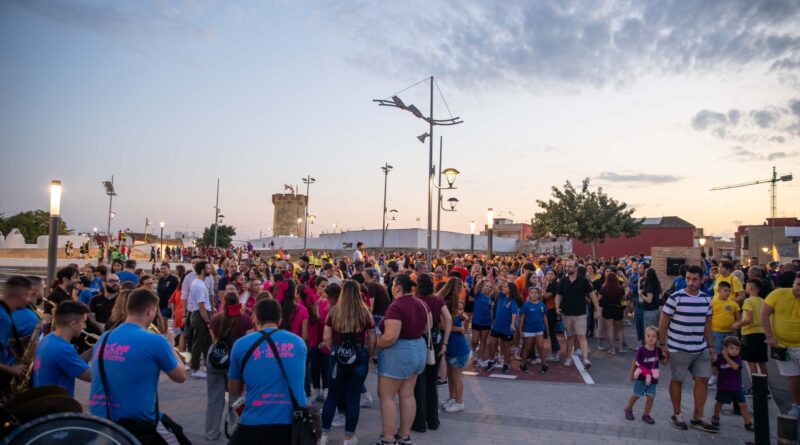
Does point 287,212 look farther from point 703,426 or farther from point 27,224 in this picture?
point 703,426

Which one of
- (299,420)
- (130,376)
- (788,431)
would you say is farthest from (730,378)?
(130,376)

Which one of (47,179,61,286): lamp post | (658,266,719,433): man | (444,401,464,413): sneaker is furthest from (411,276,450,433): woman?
(47,179,61,286): lamp post

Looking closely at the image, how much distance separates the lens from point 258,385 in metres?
3.47

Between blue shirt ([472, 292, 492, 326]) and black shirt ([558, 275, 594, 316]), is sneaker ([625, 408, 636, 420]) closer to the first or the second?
black shirt ([558, 275, 594, 316])

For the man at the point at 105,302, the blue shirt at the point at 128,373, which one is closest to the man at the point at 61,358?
the blue shirt at the point at 128,373

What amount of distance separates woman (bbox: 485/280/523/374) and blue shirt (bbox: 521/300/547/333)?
17cm

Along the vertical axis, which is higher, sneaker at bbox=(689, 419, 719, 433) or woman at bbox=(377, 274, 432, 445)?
woman at bbox=(377, 274, 432, 445)

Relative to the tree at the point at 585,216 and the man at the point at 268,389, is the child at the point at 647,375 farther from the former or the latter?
the tree at the point at 585,216

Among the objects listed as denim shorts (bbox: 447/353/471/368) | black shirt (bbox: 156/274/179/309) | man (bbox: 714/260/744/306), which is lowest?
denim shorts (bbox: 447/353/471/368)

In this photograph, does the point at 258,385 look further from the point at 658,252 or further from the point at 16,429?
the point at 658,252

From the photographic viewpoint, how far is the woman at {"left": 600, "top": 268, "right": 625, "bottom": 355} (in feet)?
36.3

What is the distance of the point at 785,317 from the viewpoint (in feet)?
20.9

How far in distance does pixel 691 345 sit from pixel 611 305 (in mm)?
4936

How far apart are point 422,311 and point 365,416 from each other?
7.14 ft
